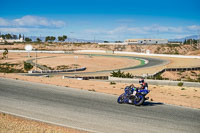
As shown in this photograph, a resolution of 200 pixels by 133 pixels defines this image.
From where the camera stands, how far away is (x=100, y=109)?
1346 centimetres

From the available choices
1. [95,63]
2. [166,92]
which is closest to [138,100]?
[166,92]

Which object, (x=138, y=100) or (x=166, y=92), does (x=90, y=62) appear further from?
(x=138, y=100)

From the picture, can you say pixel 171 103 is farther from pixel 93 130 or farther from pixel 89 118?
pixel 93 130

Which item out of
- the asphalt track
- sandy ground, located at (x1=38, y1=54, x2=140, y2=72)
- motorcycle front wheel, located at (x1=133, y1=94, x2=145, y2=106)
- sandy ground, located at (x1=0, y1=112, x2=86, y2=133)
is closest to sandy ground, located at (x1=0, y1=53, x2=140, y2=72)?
sandy ground, located at (x1=38, y1=54, x2=140, y2=72)

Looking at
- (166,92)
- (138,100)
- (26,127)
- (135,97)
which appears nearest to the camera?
(26,127)

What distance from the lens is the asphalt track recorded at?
10.6m

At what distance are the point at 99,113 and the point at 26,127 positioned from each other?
3.92m

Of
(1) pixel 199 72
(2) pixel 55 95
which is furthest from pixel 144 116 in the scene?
(1) pixel 199 72

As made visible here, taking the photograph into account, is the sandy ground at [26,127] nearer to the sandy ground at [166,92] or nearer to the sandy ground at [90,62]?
the sandy ground at [166,92]

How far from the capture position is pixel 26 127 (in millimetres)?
10047

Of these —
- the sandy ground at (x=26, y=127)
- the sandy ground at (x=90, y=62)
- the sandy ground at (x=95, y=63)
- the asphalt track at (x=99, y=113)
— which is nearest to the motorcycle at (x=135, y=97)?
the asphalt track at (x=99, y=113)

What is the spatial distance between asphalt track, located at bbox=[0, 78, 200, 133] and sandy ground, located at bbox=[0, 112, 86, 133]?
533 millimetres

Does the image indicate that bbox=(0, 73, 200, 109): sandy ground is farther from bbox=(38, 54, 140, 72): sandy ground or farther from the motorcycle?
bbox=(38, 54, 140, 72): sandy ground

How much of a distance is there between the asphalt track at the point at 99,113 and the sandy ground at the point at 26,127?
1.75ft
